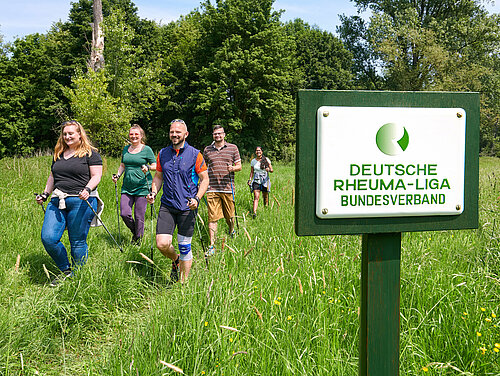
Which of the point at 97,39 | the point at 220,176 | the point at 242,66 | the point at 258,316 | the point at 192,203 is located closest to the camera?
the point at 258,316

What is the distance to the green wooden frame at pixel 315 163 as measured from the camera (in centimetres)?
134

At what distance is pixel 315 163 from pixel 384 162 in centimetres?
23

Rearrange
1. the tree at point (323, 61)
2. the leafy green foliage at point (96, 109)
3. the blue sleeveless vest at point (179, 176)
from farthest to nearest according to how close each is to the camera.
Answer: the tree at point (323, 61), the leafy green foliage at point (96, 109), the blue sleeveless vest at point (179, 176)

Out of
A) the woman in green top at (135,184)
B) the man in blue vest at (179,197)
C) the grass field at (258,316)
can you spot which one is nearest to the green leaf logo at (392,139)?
the grass field at (258,316)

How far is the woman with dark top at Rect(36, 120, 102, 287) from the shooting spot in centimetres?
462

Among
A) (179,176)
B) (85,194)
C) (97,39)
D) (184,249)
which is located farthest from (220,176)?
(97,39)

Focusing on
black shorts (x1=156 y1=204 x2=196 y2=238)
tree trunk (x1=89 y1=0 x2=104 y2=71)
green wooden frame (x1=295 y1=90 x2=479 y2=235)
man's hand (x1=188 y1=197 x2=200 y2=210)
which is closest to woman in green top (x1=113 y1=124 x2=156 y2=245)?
black shorts (x1=156 y1=204 x2=196 y2=238)

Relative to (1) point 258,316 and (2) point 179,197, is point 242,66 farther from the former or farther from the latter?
(1) point 258,316

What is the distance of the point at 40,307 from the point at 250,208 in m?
6.13

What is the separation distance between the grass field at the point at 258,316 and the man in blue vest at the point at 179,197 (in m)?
0.42

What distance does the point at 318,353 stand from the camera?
2379mm

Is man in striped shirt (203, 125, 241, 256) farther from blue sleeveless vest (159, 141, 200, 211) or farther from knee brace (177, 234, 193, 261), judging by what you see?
knee brace (177, 234, 193, 261)

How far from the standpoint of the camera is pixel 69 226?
4715 millimetres

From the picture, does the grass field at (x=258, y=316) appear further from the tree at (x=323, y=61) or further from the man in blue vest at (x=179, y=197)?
the tree at (x=323, y=61)
